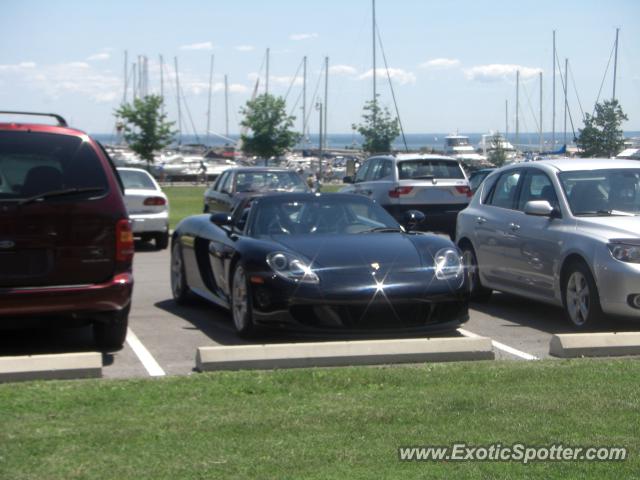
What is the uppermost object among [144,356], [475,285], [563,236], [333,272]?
[563,236]

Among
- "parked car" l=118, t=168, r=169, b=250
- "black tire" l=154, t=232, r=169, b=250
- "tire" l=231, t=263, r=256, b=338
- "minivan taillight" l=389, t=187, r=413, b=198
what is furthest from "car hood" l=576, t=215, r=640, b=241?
"black tire" l=154, t=232, r=169, b=250

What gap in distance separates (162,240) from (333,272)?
444 inches

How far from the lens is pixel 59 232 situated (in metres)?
7.66

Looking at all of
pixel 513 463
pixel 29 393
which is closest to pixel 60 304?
pixel 29 393

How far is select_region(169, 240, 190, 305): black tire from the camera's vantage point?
37.0 feet

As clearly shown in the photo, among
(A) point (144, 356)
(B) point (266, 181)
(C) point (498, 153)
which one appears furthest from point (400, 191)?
(C) point (498, 153)

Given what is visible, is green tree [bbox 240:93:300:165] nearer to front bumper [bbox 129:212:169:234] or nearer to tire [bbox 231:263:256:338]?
front bumper [bbox 129:212:169:234]

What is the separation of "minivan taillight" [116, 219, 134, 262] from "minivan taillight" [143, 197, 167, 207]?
36.5ft

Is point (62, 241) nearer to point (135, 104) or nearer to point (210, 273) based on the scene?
point (210, 273)

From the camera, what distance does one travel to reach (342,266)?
28.0ft

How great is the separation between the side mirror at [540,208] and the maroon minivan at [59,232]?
3.90 m

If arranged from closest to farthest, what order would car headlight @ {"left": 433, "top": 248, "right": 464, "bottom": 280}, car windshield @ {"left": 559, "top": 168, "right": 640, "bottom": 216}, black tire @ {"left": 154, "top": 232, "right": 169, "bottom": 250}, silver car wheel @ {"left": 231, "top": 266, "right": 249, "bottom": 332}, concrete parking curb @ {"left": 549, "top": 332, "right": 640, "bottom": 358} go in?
1. concrete parking curb @ {"left": 549, "top": 332, "right": 640, "bottom": 358}
2. car headlight @ {"left": 433, "top": 248, "right": 464, "bottom": 280}
3. silver car wheel @ {"left": 231, "top": 266, "right": 249, "bottom": 332}
4. car windshield @ {"left": 559, "top": 168, "right": 640, "bottom": 216}
5. black tire @ {"left": 154, "top": 232, "right": 169, "bottom": 250}

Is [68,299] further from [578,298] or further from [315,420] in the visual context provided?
[578,298]

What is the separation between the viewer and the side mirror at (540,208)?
9805 millimetres
